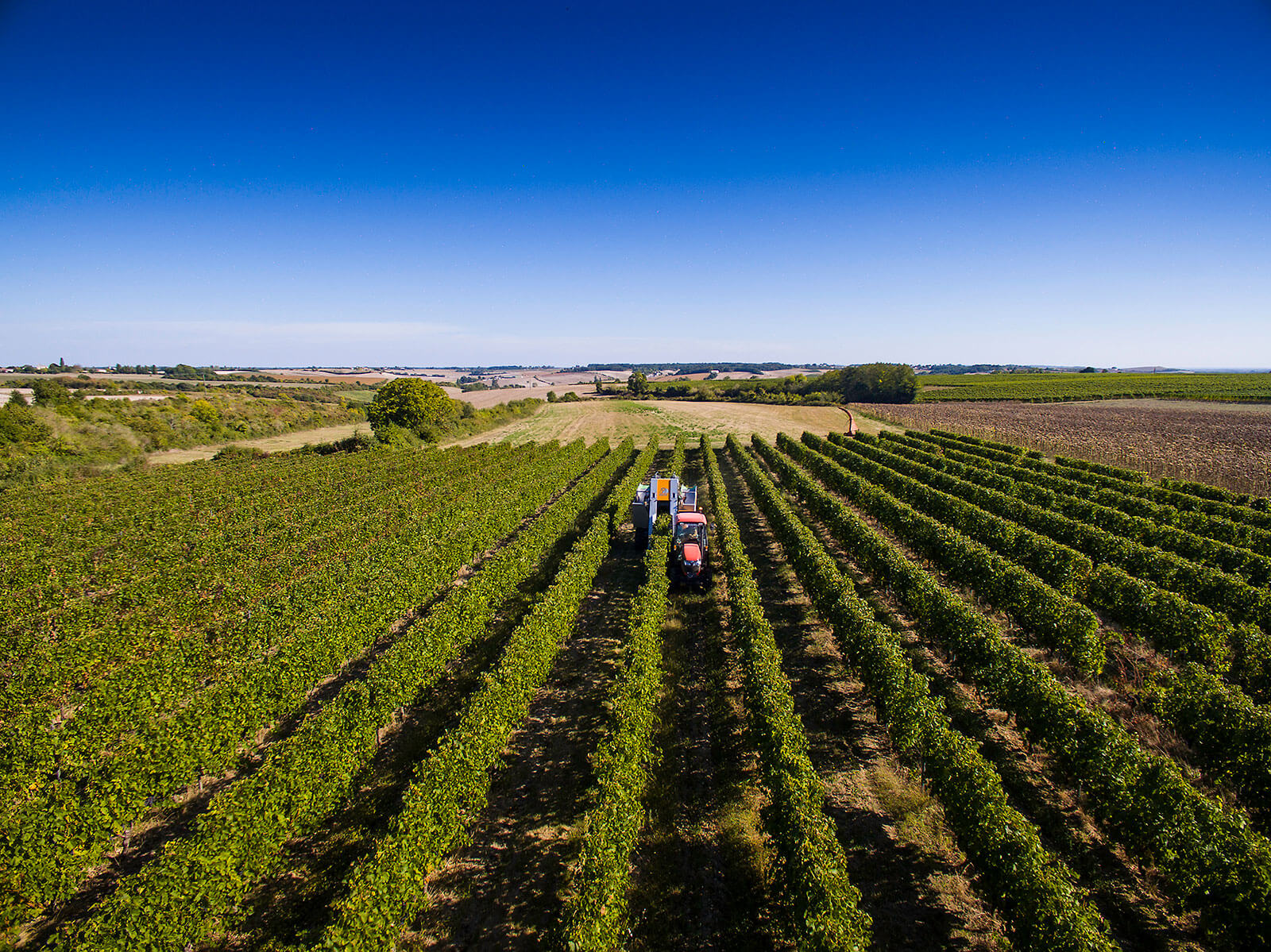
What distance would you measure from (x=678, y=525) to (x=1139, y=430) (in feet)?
182

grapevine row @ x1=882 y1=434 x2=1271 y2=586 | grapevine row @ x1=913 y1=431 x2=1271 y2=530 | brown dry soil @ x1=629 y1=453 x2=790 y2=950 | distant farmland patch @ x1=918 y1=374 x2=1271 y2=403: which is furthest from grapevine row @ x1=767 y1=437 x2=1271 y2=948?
distant farmland patch @ x1=918 y1=374 x2=1271 y2=403

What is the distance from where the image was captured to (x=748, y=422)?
2451 inches

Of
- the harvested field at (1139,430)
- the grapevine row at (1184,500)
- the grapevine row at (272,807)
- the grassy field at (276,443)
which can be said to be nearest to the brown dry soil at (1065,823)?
the grapevine row at (272,807)

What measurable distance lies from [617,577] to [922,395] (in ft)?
297

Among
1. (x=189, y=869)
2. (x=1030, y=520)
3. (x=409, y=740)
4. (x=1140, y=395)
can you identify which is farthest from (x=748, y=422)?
(x=1140, y=395)

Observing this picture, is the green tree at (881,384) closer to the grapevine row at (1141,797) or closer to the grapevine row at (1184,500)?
the grapevine row at (1184,500)

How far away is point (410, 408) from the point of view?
51656 millimetres

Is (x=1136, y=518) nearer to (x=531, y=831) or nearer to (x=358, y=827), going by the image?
(x=531, y=831)

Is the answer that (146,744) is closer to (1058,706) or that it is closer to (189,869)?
(189,869)

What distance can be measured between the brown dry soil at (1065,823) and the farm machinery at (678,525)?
21.2 feet

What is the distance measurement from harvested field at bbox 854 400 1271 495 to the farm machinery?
33356mm

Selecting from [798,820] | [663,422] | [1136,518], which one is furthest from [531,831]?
[663,422]

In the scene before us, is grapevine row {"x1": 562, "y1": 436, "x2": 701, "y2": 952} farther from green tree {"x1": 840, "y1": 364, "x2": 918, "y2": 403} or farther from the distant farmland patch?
the distant farmland patch

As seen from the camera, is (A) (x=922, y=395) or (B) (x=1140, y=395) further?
(A) (x=922, y=395)
